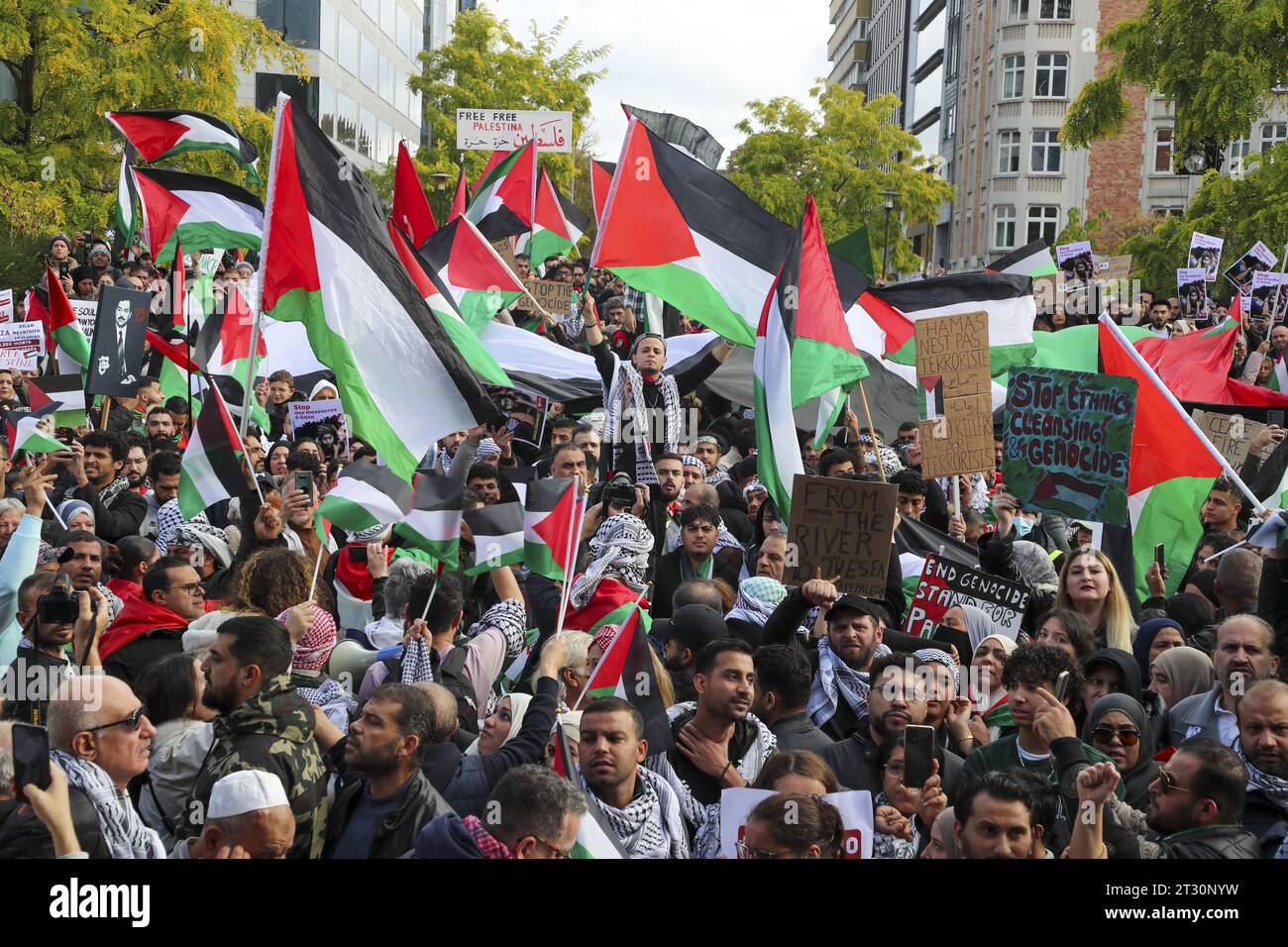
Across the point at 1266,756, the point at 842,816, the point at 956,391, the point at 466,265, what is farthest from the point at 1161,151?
the point at 842,816

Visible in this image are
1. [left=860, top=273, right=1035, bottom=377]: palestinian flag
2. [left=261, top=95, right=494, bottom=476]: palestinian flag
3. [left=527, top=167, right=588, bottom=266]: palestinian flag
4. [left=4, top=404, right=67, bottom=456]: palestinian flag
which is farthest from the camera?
[left=527, top=167, right=588, bottom=266]: palestinian flag

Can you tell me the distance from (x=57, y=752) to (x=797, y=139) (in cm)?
5102

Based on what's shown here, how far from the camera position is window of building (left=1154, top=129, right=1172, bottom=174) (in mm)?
61750

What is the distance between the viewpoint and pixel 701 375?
10852 millimetres

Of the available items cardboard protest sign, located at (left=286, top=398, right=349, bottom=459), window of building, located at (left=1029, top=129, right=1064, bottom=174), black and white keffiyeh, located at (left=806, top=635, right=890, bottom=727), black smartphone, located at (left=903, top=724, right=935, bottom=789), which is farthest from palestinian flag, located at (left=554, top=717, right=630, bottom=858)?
window of building, located at (left=1029, top=129, right=1064, bottom=174)

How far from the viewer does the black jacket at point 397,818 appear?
4.50 meters

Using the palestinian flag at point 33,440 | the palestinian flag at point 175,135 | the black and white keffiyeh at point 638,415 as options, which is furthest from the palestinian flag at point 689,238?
the palestinian flag at point 175,135

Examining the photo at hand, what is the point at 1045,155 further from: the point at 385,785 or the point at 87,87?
the point at 385,785

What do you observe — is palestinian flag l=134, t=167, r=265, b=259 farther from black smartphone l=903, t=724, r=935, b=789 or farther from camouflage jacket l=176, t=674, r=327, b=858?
black smartphone l=903, t=724, r=935, b=789

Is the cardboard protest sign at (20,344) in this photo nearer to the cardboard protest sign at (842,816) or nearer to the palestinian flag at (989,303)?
the palestinian flag at (989,303)

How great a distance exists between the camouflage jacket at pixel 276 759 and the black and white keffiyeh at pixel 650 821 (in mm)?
849

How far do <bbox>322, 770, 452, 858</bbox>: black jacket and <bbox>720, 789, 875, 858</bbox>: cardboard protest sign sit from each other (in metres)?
→ 0.83

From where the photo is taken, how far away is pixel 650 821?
4.82 metres
